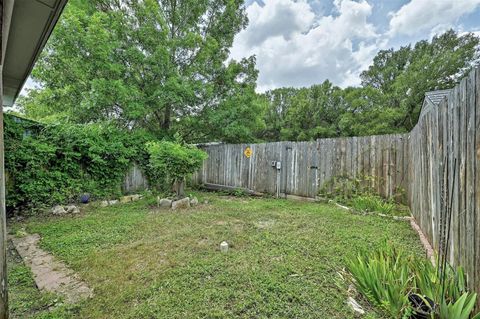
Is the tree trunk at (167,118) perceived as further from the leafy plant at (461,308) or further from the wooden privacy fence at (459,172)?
the leafy plant at (461,308)

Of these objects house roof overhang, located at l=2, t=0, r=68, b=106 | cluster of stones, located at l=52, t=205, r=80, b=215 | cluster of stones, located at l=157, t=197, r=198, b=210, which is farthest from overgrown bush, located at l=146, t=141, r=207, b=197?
house roof overhang, located at l=2, t=0, r=68, b=106

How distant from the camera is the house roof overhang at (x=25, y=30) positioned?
1749mm

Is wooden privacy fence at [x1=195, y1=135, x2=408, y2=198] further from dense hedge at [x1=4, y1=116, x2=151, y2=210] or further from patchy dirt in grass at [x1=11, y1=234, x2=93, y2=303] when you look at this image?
patchy dirt in grass at [x1=11, y1=234, x2=93, y2=303]

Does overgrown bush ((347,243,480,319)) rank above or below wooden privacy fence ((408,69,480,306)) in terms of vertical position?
below

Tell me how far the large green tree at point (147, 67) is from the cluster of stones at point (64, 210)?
9.90 feet

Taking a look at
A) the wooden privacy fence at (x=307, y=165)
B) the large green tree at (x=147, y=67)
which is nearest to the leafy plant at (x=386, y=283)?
the wooden privacy fence at (x=307, y=165)

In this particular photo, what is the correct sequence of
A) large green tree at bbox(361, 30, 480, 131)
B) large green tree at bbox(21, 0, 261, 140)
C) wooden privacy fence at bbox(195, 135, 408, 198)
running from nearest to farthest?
wooden privacy fence at bbox(195, 135, 408, 198) < large green tree at bbox(21, 0, 261, 140) < large green tree at bbox(361, 30, 480, 131)

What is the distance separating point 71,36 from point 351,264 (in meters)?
7.77

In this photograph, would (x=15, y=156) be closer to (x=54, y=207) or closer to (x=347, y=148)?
(x=54, y=207)

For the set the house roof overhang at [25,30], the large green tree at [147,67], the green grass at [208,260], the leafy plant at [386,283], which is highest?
the large green tree at [147,67]

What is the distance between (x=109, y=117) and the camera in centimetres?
674

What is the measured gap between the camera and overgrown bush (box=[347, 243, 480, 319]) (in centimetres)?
118

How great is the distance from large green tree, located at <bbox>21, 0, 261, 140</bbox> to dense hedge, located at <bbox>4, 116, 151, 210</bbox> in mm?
1335

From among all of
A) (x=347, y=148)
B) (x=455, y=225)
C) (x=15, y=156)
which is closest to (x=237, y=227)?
(x=455, y=225)
